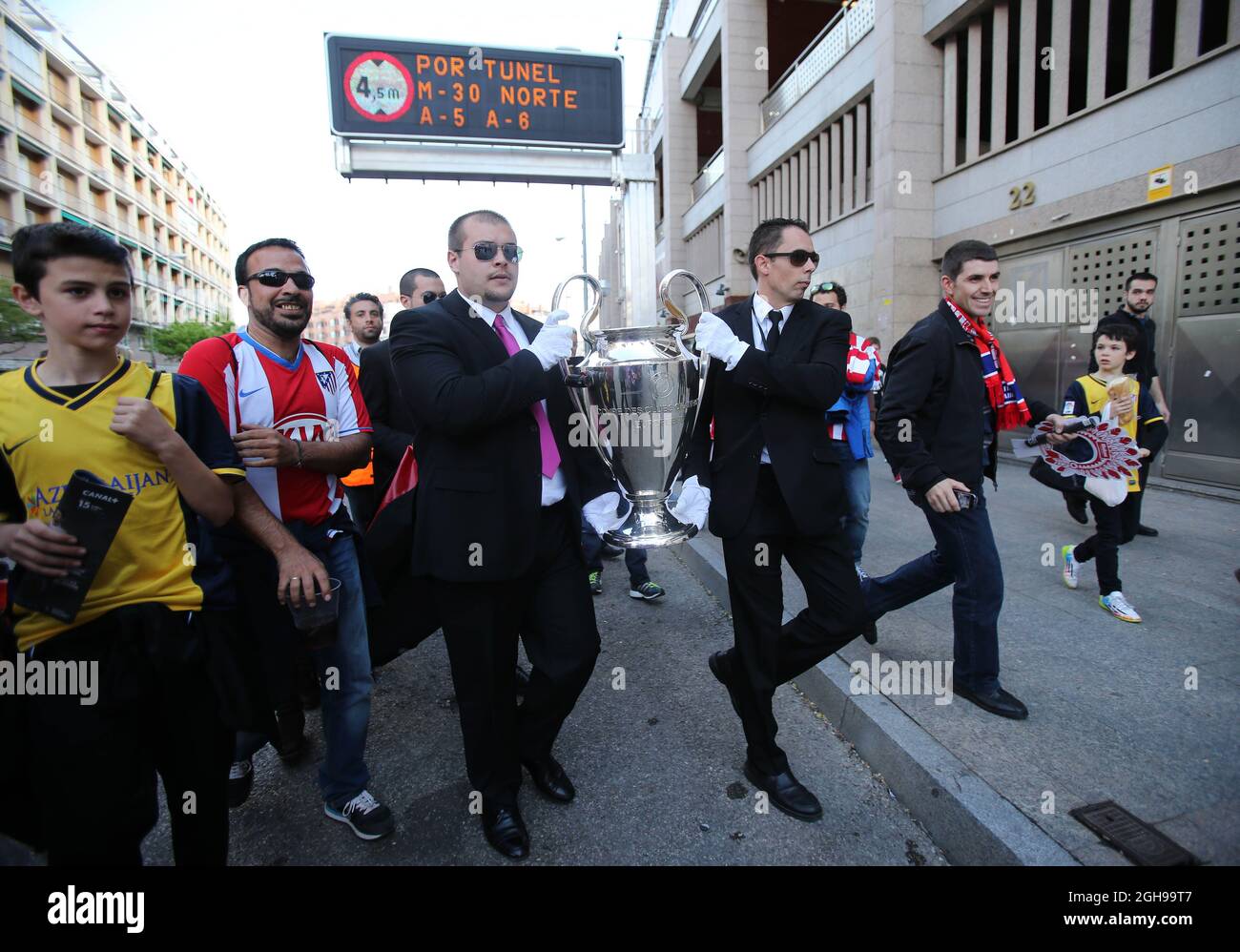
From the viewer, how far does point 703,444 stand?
260cm

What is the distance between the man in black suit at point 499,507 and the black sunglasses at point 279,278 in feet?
1.46

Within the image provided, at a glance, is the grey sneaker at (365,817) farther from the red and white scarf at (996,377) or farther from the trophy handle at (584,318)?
the red and white scarf at (996,377)

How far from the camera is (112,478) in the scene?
1.60m

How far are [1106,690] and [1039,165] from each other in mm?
7825

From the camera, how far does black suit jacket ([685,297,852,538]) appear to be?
2.27m

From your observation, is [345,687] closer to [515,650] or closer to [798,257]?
[515,650]

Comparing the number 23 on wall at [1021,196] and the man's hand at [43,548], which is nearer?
the man's hand at [43,548]

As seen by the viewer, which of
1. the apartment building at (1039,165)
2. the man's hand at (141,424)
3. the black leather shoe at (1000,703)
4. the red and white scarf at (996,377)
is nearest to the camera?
the man's hand at (141,424)

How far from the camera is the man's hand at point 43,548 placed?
1.45 meters

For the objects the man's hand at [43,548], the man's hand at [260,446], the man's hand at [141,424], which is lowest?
the man's hand at [43,548]

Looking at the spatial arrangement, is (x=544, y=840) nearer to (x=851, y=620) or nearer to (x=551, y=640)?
(x=551, y=640)

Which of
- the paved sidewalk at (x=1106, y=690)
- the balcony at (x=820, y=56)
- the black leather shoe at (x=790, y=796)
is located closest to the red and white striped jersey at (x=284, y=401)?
the black leather shoe at (x=790, y=796)

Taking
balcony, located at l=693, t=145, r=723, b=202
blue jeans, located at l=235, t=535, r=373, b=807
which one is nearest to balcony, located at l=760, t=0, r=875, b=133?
balcony, located at l=693, t=145, r=723, b=202
